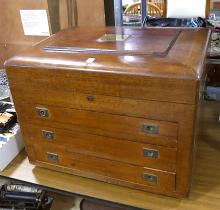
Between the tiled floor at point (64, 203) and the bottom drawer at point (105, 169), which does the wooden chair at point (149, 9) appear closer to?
the tiled floor at point (64, 203)

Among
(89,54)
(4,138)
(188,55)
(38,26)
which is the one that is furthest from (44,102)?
(38,26)

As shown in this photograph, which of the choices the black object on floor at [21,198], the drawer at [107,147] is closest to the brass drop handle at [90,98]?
the drawer at [107,147]

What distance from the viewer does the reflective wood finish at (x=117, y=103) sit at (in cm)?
68

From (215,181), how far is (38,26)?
0.96 m

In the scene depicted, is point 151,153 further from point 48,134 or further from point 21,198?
point 21,198

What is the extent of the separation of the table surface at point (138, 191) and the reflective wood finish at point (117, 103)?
1.0 inches

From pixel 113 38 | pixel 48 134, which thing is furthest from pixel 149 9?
pixel 48 134

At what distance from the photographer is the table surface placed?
2.72 feet

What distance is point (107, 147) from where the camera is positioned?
32.7 inches

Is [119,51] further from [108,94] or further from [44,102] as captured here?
[44,102]

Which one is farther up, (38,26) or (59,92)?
(38,26)

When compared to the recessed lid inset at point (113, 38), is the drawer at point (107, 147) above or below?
below

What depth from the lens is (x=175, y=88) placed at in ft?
2.12

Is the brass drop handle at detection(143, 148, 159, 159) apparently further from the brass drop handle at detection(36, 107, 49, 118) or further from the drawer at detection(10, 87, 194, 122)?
the brass drop handle at detection(36, 107, 49, 118)
